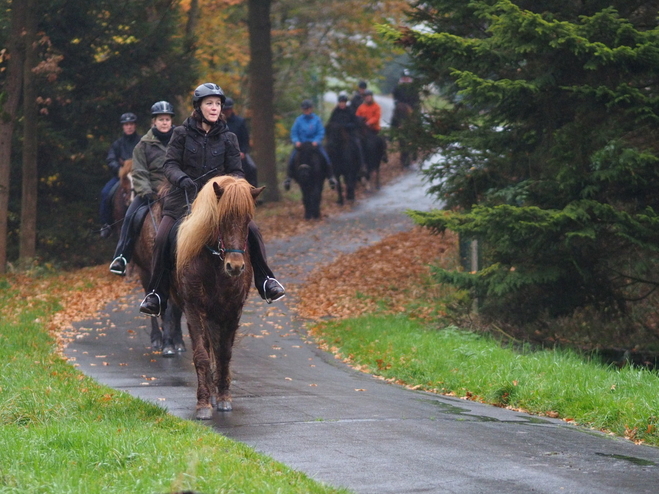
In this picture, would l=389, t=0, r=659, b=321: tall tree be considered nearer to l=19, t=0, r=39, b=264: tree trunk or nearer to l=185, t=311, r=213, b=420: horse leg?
l=185, t=311, r=213, b=420: horse leg

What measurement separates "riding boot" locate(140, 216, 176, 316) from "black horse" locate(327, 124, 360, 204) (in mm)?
19034

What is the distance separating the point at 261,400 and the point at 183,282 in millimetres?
1388

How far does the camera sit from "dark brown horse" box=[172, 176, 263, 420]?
872 centimetres

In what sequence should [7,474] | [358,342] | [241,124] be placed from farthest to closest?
[241,124], [358,342], [7,474]

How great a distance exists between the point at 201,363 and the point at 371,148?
2210 centimetres

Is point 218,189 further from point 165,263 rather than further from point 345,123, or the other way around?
point 345,123

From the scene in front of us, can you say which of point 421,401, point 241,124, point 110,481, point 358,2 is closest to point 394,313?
point 241,124

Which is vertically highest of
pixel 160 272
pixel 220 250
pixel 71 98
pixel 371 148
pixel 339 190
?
pixel 71 98

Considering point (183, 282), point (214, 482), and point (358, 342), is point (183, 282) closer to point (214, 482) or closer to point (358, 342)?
point (214, 482)

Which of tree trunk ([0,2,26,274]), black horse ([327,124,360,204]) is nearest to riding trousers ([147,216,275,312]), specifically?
tree trunk ([0,2,26,274])

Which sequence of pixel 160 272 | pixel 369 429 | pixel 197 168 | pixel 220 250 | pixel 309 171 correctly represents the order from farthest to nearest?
pixel 309 171 → pixel 160 272 → pixel 197 168 → pixel 220 250 → pixel 369 429

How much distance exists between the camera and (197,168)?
32.2ft

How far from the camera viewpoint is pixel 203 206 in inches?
349

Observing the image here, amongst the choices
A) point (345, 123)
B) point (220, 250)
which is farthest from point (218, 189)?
point (345, 123)
